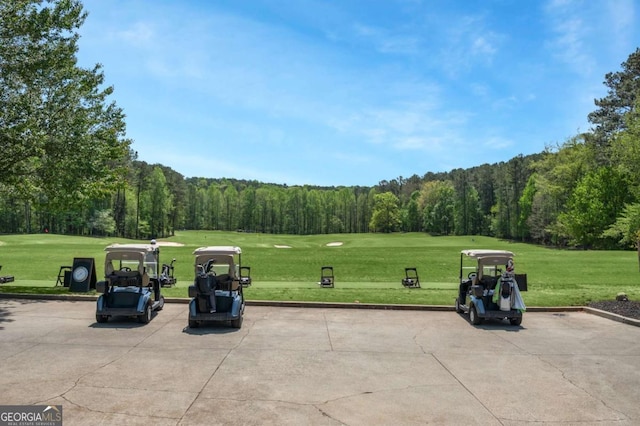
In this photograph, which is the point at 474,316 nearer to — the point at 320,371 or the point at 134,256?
the point at 320,371

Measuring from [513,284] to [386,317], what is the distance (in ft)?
11.3

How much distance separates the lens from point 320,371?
7.57 meters

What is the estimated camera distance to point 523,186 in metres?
94.9

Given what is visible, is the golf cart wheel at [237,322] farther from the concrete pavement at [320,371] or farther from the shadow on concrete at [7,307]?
the shadow on concrete at [7,307]

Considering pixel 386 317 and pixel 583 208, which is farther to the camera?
pixel 583 208

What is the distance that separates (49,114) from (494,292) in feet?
48.0

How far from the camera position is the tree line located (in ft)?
48.0

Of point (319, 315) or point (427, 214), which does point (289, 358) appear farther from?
point (427, 214)

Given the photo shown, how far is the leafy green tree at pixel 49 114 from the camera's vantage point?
13961 mm

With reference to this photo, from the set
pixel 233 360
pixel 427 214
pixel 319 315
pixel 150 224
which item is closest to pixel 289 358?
pixel 233 360

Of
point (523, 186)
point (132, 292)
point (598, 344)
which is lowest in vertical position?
point (598, 344)

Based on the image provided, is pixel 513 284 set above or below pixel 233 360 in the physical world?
above

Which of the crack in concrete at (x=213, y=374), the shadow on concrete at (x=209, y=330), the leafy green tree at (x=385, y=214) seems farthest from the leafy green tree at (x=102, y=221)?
the crack in concrete at (x=213, y=374)

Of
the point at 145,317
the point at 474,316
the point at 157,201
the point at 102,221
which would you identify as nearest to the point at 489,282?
the point at 474,316
